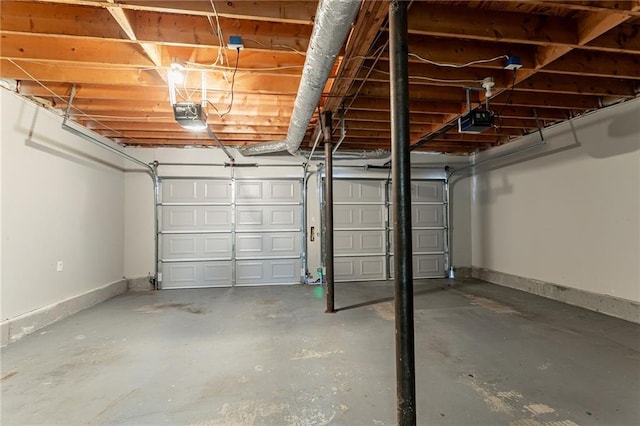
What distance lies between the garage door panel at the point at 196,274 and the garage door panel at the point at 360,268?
216 centimetres

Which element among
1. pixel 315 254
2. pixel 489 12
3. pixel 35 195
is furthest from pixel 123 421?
pixel 315 254

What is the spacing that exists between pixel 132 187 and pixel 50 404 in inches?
168

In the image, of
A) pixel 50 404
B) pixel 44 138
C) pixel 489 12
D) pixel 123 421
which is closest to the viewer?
pixel 123 421

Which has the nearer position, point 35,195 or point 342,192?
point 35,195

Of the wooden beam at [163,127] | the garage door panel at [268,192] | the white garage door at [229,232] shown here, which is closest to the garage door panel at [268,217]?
the white garage door at [229,232]

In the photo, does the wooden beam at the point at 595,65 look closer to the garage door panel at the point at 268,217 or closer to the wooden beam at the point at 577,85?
the wooden beam at the point at 577,85

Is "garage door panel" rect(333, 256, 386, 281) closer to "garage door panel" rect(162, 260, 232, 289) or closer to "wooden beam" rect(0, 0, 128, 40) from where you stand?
"garage door panel" rect(162, 260, 232, 289)

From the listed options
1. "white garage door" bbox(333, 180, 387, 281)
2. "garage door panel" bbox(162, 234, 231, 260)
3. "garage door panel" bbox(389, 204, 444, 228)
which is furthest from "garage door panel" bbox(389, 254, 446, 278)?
"garage door panel" bbox(162, 234, 231, 260)

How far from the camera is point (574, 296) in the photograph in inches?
164

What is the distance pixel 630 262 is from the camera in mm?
3523

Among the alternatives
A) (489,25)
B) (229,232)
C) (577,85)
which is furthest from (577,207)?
(229,232)

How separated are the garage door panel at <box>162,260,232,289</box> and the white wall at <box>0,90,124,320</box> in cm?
92

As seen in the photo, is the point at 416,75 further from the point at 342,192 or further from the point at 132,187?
the point at 132,187

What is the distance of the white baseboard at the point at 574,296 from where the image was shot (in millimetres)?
3514
